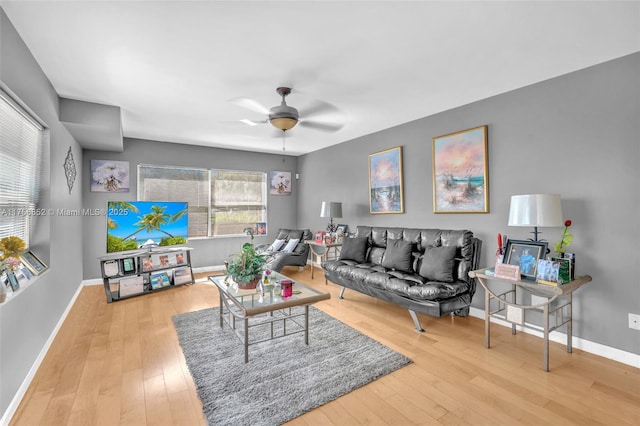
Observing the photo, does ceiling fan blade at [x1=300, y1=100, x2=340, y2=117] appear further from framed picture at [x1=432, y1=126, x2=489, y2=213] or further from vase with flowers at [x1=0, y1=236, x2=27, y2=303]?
vase with flowers at [x1=0, y1=236, x2=27, y2=303]

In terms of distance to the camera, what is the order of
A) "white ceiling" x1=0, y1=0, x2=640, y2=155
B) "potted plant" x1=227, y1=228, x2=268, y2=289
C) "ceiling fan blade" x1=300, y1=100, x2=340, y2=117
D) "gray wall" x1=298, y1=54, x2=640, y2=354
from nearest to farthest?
"white ceiling" x1=0, y1=0, x2=640, y2=155, "gray wall" x1=298, y1=54, x2=640, y2=354, "potted plant" x1=227, y1=228, x2=268, y2=289, "ceiling fan blade" x1=300, y1=100, x2=340, y2=117

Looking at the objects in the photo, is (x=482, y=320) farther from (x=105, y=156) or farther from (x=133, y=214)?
(x=105, y=156)

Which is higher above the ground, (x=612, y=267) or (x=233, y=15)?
(x=233, y=15)

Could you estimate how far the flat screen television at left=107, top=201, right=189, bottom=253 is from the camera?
4414mm

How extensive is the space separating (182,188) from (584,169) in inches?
229

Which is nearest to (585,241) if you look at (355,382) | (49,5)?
(355,382)

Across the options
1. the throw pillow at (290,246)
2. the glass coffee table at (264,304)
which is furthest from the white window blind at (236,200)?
the glass coffee table at (264,304)

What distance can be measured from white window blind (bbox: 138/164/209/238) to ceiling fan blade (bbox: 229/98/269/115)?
268cm

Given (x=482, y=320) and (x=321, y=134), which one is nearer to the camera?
(x=482, y=320)

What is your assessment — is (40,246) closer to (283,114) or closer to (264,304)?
(264,304)

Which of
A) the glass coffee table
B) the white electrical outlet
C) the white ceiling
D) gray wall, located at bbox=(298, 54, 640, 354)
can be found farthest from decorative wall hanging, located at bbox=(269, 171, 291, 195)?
the white electrical outlet

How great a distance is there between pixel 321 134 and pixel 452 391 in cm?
398

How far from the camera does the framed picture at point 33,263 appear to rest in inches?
96.5

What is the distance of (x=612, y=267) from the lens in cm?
250
